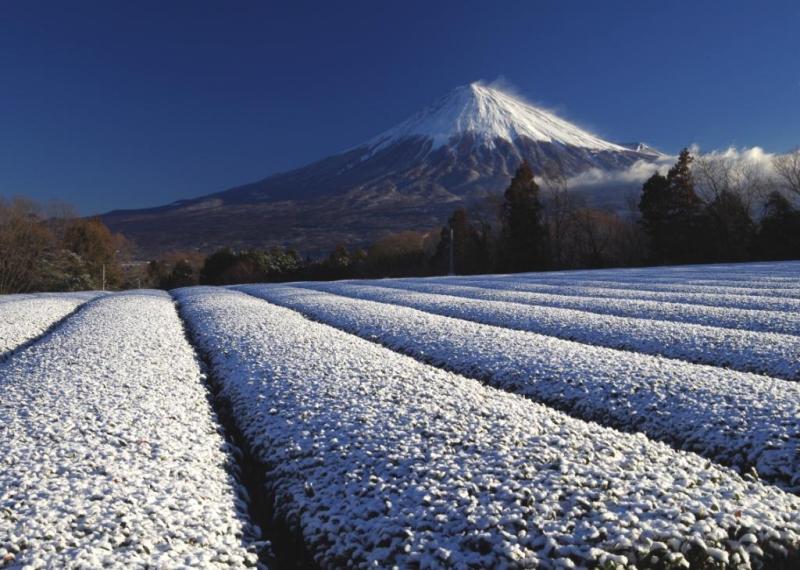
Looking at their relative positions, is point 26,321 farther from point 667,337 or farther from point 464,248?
point 464,248

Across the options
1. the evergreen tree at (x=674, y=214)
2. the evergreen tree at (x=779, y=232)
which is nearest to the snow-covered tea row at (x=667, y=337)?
the evergreen tree at (x=674, y=214)

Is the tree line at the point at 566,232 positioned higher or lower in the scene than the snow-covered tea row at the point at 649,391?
higher

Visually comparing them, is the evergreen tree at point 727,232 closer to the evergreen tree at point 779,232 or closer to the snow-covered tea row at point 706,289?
the evergreen tree at point 779,232

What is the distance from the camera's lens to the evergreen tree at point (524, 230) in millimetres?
59188

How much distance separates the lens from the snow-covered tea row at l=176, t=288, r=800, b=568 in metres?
3.58

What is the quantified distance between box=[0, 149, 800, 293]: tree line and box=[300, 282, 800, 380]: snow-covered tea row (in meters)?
44.8

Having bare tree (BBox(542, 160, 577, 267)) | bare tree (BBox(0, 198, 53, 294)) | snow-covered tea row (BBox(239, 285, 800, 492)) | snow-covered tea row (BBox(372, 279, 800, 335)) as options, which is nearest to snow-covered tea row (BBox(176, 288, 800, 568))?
snow-covered tea row (BBox(239, 285, 800, 492))

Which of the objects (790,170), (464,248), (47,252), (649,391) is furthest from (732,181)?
(47,252)

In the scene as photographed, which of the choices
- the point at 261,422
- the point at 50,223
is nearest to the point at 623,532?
the point at 261,422

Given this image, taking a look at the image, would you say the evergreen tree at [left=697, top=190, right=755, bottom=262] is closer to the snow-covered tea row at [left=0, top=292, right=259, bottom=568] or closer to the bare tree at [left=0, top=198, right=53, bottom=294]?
the snow-covered tea row at [left=0, top=292, right=259, bottom=568]

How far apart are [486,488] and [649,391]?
4.09 meters

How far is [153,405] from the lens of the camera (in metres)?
6.95

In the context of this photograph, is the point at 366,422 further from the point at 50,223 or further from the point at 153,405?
the point at 50,223

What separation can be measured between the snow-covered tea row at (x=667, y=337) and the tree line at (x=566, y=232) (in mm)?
44848
